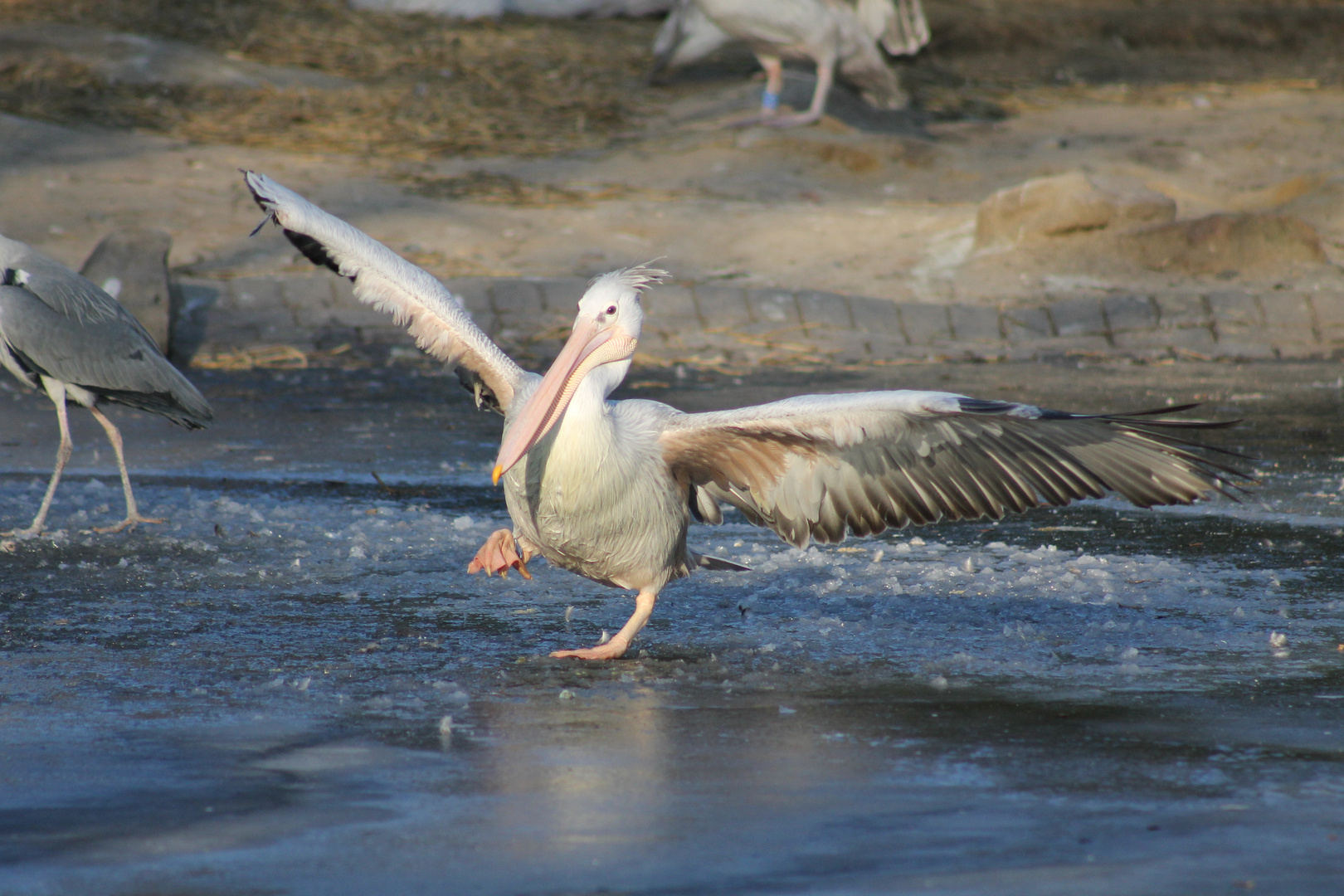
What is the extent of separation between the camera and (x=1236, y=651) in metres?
4.32

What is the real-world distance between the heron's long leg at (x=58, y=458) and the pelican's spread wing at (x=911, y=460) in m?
2.47

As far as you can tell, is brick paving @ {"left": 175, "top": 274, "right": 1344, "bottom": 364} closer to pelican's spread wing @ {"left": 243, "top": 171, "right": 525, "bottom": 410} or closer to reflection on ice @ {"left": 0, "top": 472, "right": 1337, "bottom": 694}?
reflection on ice @ {"left": 0, "top": 472, "right": 1337, "bottom": 694}

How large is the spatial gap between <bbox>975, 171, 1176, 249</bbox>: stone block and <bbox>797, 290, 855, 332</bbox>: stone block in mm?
1476

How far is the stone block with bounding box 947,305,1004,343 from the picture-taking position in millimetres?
10281

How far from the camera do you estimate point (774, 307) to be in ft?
34.3

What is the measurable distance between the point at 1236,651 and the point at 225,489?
4.11m

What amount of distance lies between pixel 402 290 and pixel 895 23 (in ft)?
39.1

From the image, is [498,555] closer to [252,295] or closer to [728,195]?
[252,295]

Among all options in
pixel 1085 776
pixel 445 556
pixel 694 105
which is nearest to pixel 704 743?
pixel 1085 776

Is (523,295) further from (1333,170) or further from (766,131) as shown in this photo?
(1333,170)

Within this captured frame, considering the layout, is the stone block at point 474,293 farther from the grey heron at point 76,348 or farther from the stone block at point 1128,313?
the stone block at point 1128,313

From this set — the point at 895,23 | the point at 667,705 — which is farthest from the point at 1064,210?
the point at 667,705

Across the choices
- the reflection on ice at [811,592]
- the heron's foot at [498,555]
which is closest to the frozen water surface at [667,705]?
the reflection on ice at [811,592]

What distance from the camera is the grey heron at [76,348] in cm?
625
